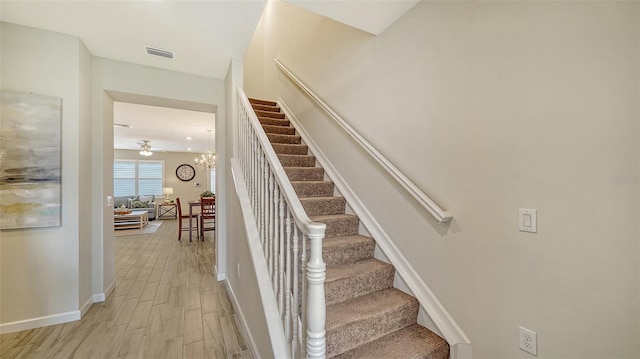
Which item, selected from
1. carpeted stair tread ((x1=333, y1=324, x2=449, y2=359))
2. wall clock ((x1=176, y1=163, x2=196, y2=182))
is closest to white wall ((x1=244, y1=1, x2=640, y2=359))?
carpeted stair tread ((x1=333, y1=324, x2=449, y2=359))

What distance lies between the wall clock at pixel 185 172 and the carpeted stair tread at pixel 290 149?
821cm

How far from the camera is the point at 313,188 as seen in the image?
8.16 feet

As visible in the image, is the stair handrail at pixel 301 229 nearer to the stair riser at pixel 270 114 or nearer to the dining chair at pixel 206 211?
the stair riser at pixel 270 114

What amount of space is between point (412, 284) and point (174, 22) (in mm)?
2781

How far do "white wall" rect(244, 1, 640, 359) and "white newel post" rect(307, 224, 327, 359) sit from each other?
936 millimetres

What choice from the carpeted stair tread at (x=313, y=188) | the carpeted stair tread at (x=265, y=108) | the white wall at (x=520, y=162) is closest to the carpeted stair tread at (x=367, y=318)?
the white wall at (x=520, y=162)

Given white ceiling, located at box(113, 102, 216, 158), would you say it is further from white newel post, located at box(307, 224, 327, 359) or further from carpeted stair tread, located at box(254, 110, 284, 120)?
white newel post, located at box(307, 224, 327, 359)

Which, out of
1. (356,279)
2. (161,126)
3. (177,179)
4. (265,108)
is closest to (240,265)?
(356,279)

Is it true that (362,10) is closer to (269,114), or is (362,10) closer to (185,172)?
(269,114)

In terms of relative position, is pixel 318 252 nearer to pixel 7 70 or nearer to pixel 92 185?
pixel 92 185

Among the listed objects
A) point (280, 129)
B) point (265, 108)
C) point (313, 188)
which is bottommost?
point (313, 188)

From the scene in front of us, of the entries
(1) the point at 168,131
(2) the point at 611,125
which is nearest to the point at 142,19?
(2) the point at 611,125

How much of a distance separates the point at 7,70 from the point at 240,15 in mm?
2030

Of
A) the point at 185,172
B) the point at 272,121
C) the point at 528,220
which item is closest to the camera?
the point at 528,220
